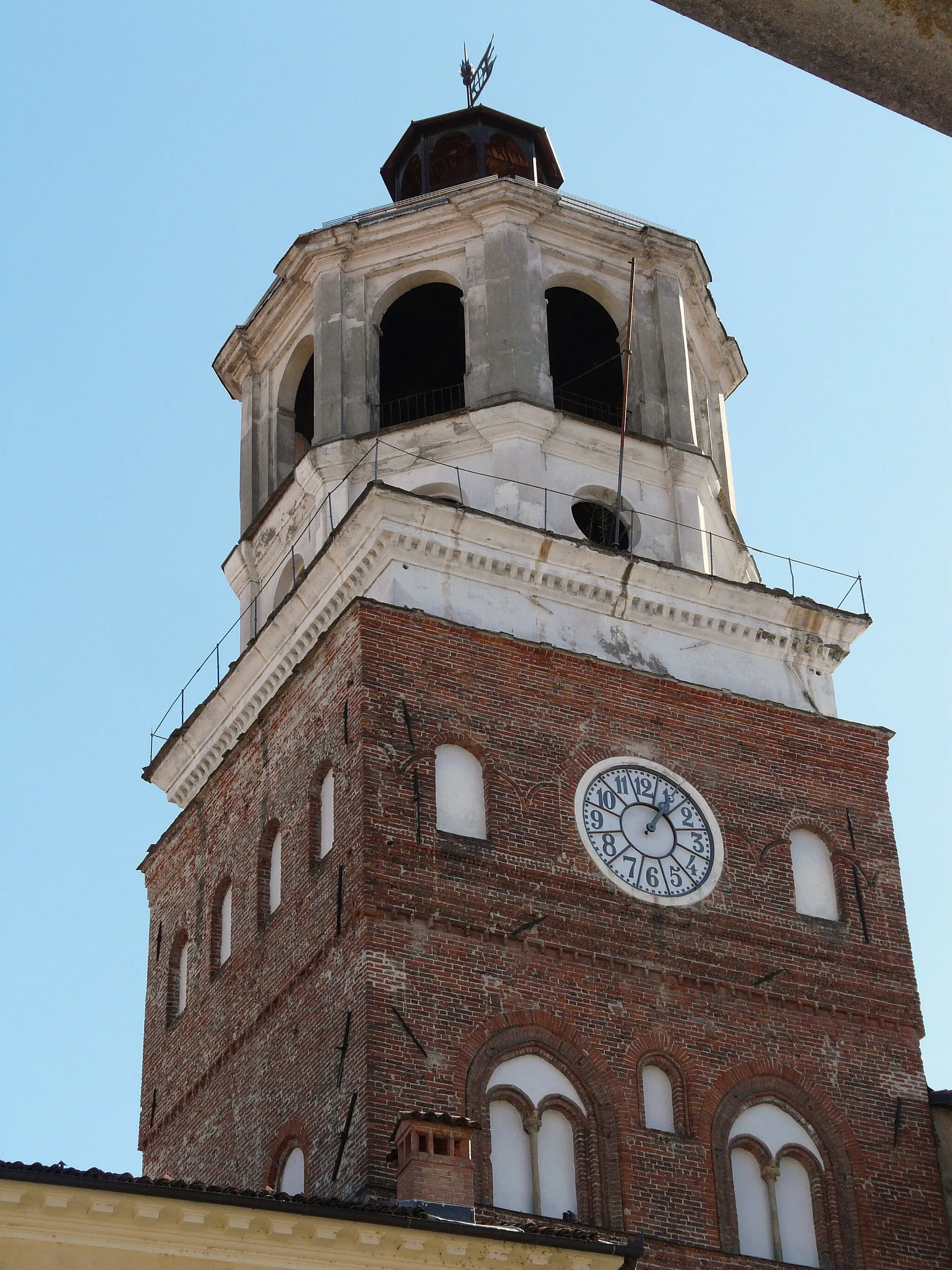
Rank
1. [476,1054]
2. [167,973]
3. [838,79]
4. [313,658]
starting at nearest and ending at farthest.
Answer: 1. [838,79]
2. [476,1054]
3. [313,658]
4. [167,973]

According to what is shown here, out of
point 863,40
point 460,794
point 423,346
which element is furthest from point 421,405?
point 863,40

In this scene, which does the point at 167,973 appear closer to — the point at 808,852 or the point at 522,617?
the point at 522,617

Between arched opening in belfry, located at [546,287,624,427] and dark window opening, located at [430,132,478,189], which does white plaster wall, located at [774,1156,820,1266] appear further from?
dark window opening, located at [430,132,478,189]

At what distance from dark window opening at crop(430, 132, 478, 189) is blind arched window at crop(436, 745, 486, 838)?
11496mm

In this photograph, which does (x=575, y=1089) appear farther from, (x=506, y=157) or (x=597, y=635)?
(x=506, y=157)

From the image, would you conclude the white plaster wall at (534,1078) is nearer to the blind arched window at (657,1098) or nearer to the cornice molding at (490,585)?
the blind arched window at (657,1098)

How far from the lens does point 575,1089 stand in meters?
20.3

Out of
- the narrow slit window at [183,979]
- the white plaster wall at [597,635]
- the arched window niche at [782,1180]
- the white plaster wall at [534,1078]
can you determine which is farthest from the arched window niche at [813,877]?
the narrow slit window at [183,979]

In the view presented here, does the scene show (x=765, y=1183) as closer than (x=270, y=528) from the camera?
Yes

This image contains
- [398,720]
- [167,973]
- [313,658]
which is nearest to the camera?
[398,720]

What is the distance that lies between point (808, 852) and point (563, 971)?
3.91 meters

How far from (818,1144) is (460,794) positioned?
5142mm

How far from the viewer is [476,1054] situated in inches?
784

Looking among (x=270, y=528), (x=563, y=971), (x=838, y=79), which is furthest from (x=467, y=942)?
(x=838, y=79)
